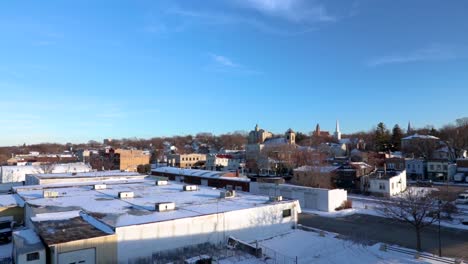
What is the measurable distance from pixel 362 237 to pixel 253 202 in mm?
7699

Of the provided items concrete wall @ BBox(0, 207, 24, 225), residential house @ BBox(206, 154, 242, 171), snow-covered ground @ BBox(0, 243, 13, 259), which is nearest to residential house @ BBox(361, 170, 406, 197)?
concrete wall @ BBox(0, 207, 24, 225)

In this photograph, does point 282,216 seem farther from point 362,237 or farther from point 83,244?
point 83,244

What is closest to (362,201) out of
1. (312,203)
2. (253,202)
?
(312,203)

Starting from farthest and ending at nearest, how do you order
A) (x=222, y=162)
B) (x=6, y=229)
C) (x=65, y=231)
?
(x=222, y=162) → (x=6, y=229) → (x=65, y=231)

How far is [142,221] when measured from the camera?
1733 centimetres

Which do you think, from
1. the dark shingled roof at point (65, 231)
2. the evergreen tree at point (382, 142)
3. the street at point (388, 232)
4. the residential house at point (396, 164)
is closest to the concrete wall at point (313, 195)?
the street at point (388, 232)

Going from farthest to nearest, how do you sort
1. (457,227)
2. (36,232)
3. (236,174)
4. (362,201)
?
(236,174), (362,201), (457,227), (36,232)

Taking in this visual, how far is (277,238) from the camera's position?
71.7ft

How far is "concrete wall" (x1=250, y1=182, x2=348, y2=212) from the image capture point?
→ 3238 centimetres

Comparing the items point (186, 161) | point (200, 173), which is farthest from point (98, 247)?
point (186, 161)

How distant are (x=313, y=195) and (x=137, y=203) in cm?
1821

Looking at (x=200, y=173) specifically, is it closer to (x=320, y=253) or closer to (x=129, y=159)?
(x=320, y=253)

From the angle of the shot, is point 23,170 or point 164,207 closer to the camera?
point 164,207

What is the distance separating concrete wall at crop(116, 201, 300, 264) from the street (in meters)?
4.30
